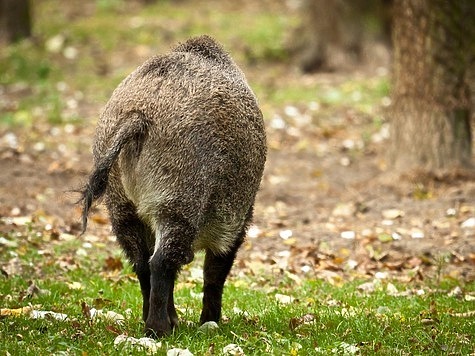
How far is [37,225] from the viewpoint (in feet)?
27.3

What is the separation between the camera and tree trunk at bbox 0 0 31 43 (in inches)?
659

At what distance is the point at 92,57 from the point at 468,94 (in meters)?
8.68

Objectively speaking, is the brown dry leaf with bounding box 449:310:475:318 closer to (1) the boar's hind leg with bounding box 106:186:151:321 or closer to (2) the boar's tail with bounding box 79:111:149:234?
(1) the boar's hind leg with bounding box 106:186:151:321

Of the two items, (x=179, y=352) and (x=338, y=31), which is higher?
(x=338, y=31)

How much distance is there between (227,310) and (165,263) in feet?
4.50

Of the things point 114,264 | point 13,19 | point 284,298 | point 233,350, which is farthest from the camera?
point 13,19

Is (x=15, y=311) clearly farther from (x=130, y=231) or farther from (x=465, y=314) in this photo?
(x=465, y=314)

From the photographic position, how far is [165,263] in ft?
16.1

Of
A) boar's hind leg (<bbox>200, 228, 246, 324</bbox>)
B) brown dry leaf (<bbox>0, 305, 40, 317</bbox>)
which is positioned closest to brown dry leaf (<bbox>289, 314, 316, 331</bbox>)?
boar's hind leg (<bbox>200, 228, 246, 324</bbox>)

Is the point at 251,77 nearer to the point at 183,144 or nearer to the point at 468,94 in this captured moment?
the point at 468,94

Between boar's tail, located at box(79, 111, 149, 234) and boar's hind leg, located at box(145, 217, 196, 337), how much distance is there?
1.35 ft

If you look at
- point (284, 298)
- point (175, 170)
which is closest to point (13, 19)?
point (284, 298)

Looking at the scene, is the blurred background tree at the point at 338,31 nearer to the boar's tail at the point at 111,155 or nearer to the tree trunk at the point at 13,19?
the tree trunk at the point at 13,19

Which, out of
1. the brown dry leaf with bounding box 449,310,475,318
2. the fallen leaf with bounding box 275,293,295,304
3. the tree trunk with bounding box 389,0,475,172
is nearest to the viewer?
the brown dry leaf with bounding box 449,310,475,318
